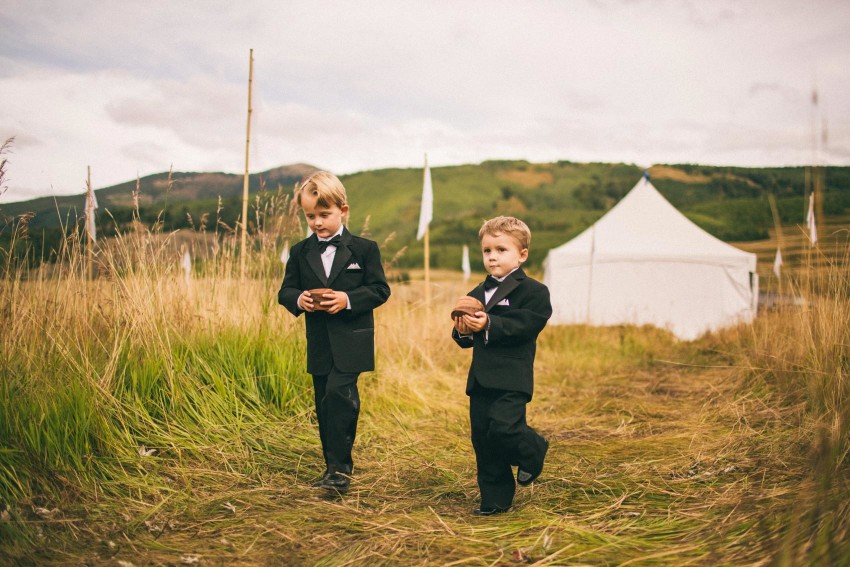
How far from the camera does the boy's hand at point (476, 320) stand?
2439mm

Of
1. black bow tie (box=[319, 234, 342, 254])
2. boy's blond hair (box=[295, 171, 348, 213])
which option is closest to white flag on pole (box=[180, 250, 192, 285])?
black bow tie (box=[319, 234, 342, 254])

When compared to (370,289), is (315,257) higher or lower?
higher

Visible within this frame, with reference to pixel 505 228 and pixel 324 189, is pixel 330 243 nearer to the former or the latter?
pixel 324 189

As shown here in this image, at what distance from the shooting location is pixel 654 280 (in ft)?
40.2

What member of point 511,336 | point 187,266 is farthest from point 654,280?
point 511,336

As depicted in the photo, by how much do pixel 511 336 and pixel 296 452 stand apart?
4.87 ft

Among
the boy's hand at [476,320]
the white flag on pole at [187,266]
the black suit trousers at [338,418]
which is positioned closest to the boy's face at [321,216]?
the black suit trousers at [338,418]

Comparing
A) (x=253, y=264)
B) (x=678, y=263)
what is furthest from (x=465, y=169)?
(x=253, y=264)

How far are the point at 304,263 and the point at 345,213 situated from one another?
314 millimetres

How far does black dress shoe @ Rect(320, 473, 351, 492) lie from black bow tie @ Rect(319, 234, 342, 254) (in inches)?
40.4

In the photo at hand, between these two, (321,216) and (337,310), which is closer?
(337,310)

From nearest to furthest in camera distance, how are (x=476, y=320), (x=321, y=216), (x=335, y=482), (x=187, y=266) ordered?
(x=476, y=320), (x=335, y=482), (x=321, y=216), (x=187, y=266)

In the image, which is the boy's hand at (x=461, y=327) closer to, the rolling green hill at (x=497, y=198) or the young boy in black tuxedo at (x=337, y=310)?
the young boy in black tuxedo at (x=337, y=310)

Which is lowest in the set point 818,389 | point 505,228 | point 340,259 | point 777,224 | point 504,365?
point 818,389
